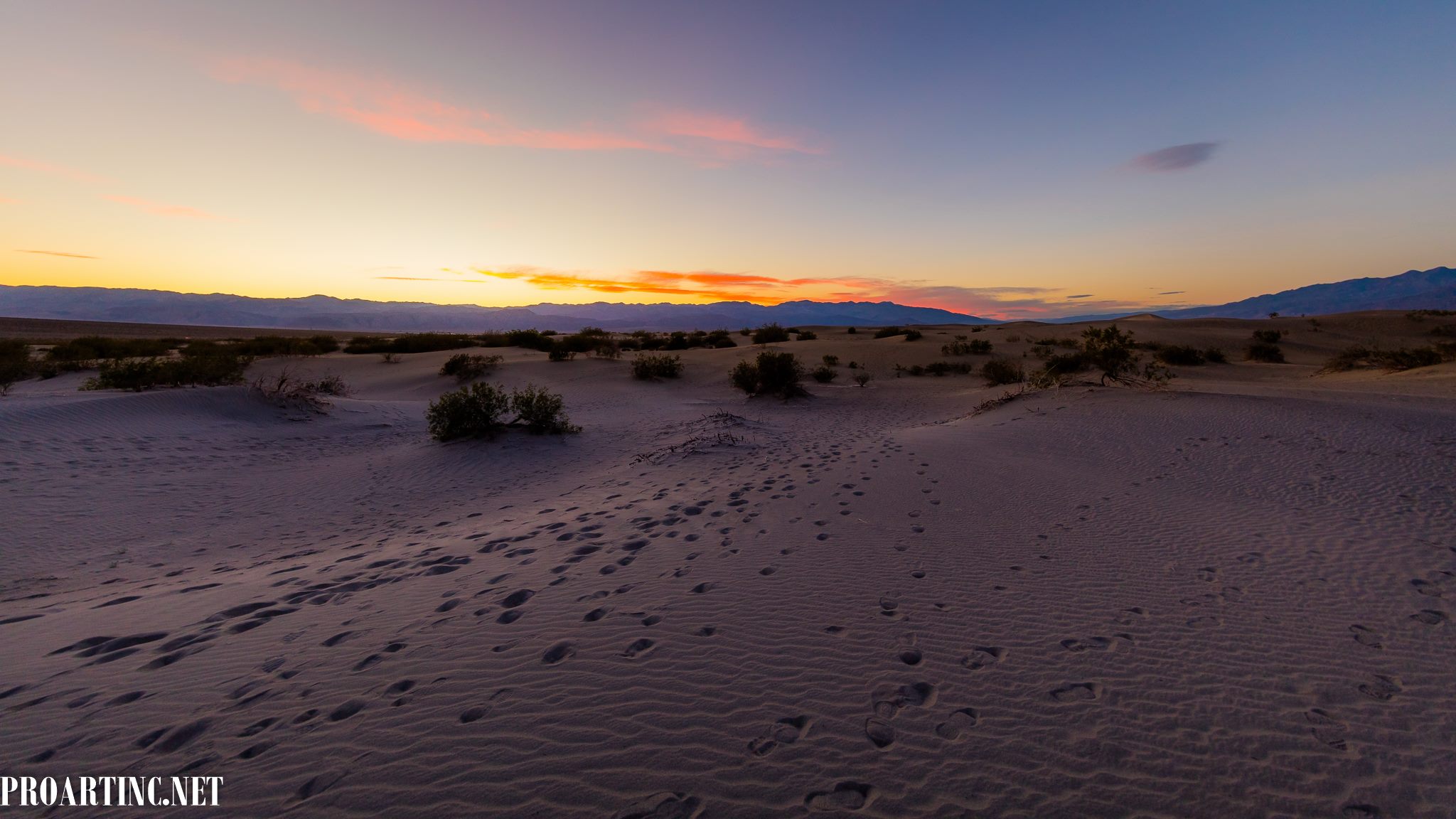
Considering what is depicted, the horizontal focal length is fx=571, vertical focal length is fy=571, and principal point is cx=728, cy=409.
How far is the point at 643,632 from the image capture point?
356 centimetres

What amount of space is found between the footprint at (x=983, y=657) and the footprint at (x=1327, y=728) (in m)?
1.31

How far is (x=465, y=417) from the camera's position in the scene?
10531 mm

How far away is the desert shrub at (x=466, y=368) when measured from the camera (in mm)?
19422

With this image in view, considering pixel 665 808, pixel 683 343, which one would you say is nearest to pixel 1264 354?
pixel 683 343

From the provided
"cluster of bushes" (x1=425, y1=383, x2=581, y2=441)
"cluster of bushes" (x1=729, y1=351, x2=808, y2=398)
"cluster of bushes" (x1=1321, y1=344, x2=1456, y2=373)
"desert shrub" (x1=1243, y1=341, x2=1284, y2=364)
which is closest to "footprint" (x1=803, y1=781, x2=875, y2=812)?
"cluster of bushes" (x1=425, y1=383, x2=581, y2=441)

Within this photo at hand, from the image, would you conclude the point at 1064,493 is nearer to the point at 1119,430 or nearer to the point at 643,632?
the point at 1119,430

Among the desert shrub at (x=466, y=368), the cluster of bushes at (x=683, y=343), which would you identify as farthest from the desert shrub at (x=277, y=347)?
the cluster of bushes at (x=683, y=343)

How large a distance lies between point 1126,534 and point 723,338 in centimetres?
2910

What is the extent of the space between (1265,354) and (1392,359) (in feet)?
21.9

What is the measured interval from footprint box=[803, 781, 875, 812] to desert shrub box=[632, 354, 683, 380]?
18103 millimetres

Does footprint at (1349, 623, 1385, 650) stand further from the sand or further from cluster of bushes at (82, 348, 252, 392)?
cluster of bushes at (82, 348, 252, 392)

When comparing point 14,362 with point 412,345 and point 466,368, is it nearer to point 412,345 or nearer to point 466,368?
point 466,368

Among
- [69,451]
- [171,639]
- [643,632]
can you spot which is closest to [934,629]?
[643,632]

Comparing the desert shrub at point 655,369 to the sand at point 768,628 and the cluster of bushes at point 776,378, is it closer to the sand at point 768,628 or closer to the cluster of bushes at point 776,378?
the cluster of bushes at point 776,378
